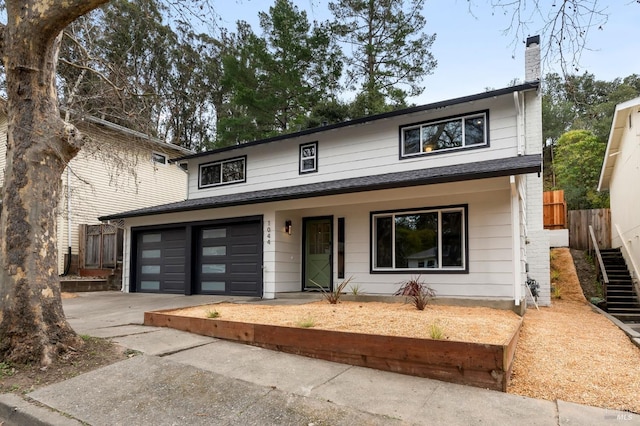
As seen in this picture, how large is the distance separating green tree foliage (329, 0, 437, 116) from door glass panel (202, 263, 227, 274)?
10.6m

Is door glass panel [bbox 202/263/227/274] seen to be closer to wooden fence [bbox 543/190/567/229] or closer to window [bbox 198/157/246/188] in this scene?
window [bbox 198/157/246/188]

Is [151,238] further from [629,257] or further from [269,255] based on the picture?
[629,257]

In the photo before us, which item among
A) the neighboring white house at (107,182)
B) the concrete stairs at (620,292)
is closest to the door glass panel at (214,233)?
the neighboring white house at (107,182)

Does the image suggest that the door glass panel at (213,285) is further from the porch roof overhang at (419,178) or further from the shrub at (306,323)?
the shrub at (306,323)

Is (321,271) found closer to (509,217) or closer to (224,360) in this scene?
(509,217)

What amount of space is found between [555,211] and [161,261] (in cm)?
1321

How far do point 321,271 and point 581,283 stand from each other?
8121 mm

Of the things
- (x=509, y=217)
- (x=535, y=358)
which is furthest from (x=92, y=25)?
(x=535, y=358)

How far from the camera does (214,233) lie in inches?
452

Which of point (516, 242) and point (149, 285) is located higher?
point (516, 242)

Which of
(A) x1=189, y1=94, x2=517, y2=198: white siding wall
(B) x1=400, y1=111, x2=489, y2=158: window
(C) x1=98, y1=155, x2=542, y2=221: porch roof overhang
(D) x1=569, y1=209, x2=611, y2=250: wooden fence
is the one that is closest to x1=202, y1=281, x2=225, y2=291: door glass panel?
(C) x1=98, y1=155, x2=542, y2=221: porch roof overhang

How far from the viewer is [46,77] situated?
16.1 feet

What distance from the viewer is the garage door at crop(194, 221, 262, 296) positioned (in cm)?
1052

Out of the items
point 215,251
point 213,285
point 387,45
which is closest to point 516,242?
point 215,251
